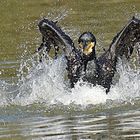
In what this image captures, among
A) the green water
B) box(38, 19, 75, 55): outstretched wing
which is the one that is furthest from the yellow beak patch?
the green water

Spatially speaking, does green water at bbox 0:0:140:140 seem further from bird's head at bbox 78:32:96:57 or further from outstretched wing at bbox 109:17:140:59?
outstretched wing at bbox 109:17:140:59

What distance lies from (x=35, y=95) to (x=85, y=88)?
102 cm

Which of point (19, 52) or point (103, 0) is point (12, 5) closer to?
point (103, 0)

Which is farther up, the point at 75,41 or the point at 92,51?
the point at 75,41

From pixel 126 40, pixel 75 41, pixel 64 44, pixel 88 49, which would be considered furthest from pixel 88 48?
pixel 75 41

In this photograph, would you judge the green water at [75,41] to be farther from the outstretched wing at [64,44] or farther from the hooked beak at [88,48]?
the hooked beak at [88,48]

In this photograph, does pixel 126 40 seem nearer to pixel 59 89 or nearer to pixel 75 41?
pixel 59 89

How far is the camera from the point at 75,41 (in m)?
16.8

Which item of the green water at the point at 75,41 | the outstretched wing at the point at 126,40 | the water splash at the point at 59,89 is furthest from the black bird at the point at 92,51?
the green water at the point at 75,41

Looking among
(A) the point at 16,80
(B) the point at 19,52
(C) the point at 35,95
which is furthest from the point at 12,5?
(C) the point at 35,95

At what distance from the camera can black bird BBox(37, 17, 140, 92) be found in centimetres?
1165

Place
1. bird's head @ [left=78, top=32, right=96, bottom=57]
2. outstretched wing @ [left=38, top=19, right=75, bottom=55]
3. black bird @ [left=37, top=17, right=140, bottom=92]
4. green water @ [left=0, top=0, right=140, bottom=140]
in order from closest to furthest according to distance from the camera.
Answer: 1. green water @ [left=0, top=0, right=140, bottom=140]
2. bird's head @ [left=78, top=32, right=96, bottom=57]
3. black bird @ [left=37, top=17, right=140, bottom=92]
4. outstretched wing @ [left=38, top=19, right=75, bottom=55]

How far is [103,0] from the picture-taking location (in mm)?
25266

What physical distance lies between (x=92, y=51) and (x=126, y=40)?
0.70 meters
